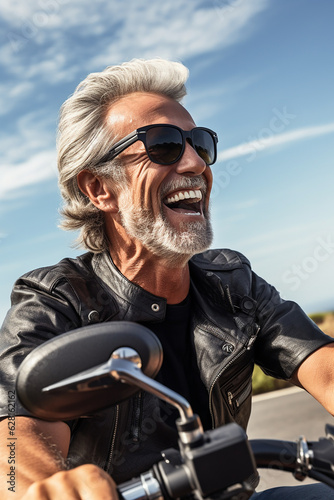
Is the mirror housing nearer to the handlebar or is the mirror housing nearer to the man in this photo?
the handlebar

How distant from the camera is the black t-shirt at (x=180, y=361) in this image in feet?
7.13

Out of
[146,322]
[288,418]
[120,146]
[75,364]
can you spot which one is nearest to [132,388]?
[75,364]

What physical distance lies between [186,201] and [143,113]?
0.45m

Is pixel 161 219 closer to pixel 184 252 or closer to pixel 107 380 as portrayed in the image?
pixel 184 252

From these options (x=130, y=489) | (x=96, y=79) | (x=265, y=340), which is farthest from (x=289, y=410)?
(x=130, y=489)

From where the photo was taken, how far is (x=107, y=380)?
93cm

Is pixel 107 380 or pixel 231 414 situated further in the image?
pixel 231 414

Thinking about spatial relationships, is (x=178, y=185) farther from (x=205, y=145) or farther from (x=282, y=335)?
(x=282, y=335)

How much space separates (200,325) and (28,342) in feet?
2.43

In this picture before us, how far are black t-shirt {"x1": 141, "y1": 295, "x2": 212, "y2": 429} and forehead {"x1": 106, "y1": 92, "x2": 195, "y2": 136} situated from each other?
0.83 metres

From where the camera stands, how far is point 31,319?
1945 millimetres

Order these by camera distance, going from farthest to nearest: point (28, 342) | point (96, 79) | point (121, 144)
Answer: point (96, 79)
point (121, 144)
point (28, 342)

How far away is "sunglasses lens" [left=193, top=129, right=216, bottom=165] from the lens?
2570 millimetres

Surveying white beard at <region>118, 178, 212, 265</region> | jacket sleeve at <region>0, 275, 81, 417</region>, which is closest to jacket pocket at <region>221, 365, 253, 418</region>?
white beard at <region>118, 178, 212, 265</region>
